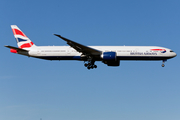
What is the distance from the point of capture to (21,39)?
5450 cm

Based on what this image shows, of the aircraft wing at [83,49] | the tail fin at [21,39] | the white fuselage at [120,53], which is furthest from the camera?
the tail fin at [21,39]

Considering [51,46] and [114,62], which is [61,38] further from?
[114,62]

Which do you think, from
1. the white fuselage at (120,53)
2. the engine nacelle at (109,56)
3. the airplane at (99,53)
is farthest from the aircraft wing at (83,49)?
the engine nacelle at (109,56)

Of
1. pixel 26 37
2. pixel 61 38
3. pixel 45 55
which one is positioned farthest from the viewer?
pixel 26 37

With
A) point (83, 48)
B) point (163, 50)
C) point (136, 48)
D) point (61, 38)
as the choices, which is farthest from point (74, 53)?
point (163, 50)

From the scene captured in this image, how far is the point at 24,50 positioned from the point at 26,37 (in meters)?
3.93

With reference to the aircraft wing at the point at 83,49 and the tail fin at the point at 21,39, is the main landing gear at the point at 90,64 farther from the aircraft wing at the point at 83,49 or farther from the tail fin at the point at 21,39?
the tail fin at the point at 21,39

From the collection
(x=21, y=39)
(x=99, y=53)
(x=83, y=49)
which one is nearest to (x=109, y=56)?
(x=99, y=53)

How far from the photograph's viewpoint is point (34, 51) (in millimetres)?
51094

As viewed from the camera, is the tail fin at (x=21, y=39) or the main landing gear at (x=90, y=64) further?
the tail fin at (x=21, y=39)

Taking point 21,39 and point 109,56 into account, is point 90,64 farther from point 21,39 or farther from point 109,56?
point 21,39

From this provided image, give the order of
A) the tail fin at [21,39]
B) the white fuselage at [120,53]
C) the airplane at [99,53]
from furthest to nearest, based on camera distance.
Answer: the tail fin at [21,39] → the white fuselage at [120,53] → the airplane at [99,53]

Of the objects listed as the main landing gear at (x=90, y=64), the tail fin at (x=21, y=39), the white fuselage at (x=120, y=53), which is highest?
the tail fin at (x=21, y=39)

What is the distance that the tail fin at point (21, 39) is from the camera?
5372 cm
